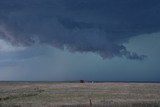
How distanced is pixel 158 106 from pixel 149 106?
77 centimetres

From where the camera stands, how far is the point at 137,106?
31.4m

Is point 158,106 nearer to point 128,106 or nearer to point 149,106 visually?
point 149,106

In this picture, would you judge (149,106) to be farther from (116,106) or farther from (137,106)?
(116,106)

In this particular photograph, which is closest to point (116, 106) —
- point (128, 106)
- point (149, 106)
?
point (128, 106)

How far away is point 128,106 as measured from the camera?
104ft

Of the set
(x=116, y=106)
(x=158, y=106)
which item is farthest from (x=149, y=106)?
(x=116, y=106)

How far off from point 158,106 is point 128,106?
2.81 meters

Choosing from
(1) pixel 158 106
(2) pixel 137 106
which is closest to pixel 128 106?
(2) pixel 137 106

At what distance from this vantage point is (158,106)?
1184 inches

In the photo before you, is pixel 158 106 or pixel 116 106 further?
pixel 116 106

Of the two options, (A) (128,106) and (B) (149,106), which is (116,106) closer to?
(A) (128,106)

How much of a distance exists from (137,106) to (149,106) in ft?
4.12

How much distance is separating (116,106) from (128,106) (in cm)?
122

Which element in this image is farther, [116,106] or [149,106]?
[116,106]
